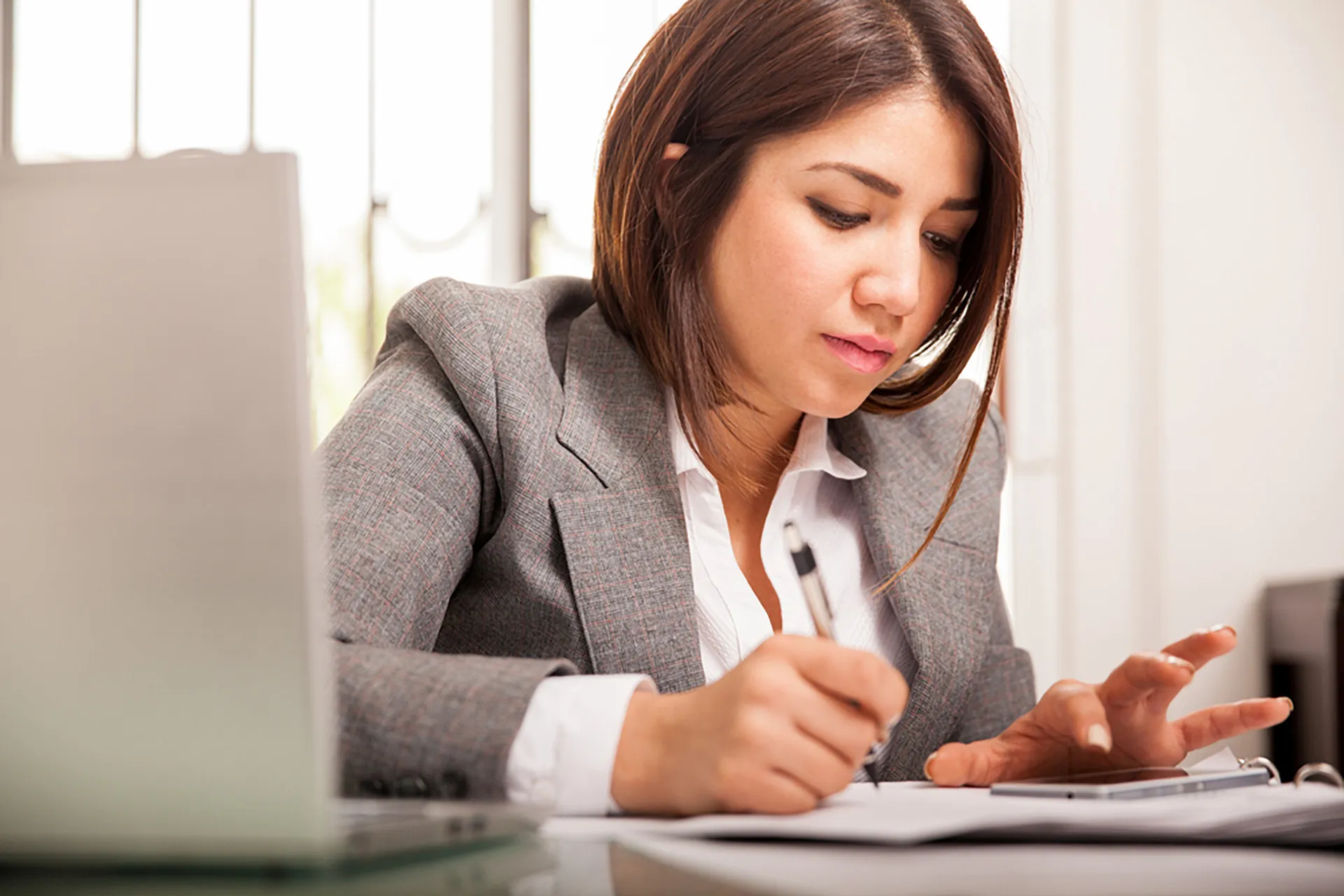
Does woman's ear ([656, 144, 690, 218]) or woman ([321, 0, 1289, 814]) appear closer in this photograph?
woman ([321, 0, 1289, 814])

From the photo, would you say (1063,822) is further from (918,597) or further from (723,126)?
(723,126)

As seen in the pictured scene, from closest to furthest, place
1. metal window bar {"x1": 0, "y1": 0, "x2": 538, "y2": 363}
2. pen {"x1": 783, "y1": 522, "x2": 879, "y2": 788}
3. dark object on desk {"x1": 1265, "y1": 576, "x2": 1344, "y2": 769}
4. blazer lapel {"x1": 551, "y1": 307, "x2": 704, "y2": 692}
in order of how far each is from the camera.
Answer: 1. pen {"x1": 783, "y1": 522, "x2": 879, "y2": 788}
2. blazer lapel {"x1": 551, "y1": 307, "x2": 704, "y2": 692}
3. dark object on desk {"x1": 1265, "y1": 576, "x2": 1344, "y2": 769}
4. metal window bar {"x1": 0, "y1": 0, "x2": 538, "y2": 363}

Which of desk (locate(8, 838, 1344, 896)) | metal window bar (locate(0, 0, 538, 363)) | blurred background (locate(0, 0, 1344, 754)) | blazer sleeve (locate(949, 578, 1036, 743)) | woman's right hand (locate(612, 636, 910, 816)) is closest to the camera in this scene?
desk (locate(8, 838, 1344, 896))

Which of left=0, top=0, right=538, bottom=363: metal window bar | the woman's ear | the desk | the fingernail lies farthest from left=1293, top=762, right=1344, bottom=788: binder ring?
left=0, top=0, right=538, bottom=363: metal window bar

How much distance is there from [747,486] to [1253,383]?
1.89 metres

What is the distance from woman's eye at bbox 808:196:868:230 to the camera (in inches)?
41.8

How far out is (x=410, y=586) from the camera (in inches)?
36.0

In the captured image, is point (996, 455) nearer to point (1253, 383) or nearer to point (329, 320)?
point (1253, 383)

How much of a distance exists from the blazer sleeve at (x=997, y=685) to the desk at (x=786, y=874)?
719mm

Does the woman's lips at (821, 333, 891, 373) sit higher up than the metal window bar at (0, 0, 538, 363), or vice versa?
the metal window bar at (0, 0, 538, 363)

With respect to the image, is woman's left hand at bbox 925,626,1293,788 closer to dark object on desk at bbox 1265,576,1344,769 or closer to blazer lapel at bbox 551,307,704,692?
blazer lapel at bbox 551,307,704,692

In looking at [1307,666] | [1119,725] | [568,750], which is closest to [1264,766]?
[1119,725]

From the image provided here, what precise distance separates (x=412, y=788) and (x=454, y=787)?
25 mm

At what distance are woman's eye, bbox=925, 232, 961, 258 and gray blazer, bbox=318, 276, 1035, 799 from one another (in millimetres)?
219
